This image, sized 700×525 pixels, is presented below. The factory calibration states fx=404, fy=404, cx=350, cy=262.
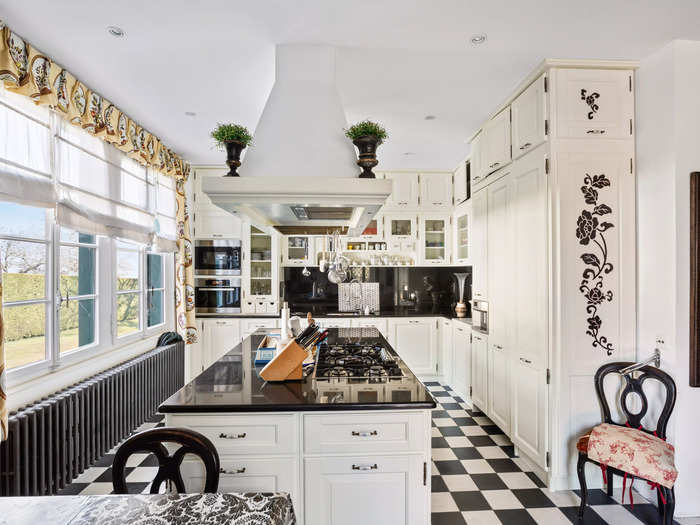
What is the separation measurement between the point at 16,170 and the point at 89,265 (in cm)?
107

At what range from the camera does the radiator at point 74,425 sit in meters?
2.14

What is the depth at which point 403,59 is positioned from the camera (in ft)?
8.25

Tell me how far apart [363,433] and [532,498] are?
147 cm

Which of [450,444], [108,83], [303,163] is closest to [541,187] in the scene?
[303,163]

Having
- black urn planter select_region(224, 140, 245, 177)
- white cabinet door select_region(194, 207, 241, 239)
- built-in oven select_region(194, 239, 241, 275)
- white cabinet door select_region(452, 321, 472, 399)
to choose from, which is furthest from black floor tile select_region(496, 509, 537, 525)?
white cabinet door select_region(194, 207, 241, 239)

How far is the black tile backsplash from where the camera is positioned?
218 inches

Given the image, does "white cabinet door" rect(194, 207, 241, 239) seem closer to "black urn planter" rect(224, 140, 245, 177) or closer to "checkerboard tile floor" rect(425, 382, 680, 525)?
"black urn planter" rect(224, 140, 245, 177)

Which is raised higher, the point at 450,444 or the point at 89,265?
the point at 89,265

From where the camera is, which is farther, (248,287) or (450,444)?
(248,287)

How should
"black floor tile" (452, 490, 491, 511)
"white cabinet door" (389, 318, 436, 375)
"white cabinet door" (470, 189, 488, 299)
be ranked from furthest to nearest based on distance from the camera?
"white cabinet door" (389, 318, 436, 375) < "white cabinet door" (470, 189, 488, 299) < "black floor tile" (452, 490, 491, 511)

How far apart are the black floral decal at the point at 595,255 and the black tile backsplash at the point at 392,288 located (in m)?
2.93

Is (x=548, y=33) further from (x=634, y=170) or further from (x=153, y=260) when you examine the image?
(x=153, y=260)

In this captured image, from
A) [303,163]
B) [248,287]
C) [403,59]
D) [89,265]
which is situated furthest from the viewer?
[248,287]

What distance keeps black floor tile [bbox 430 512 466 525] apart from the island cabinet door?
0.57m
